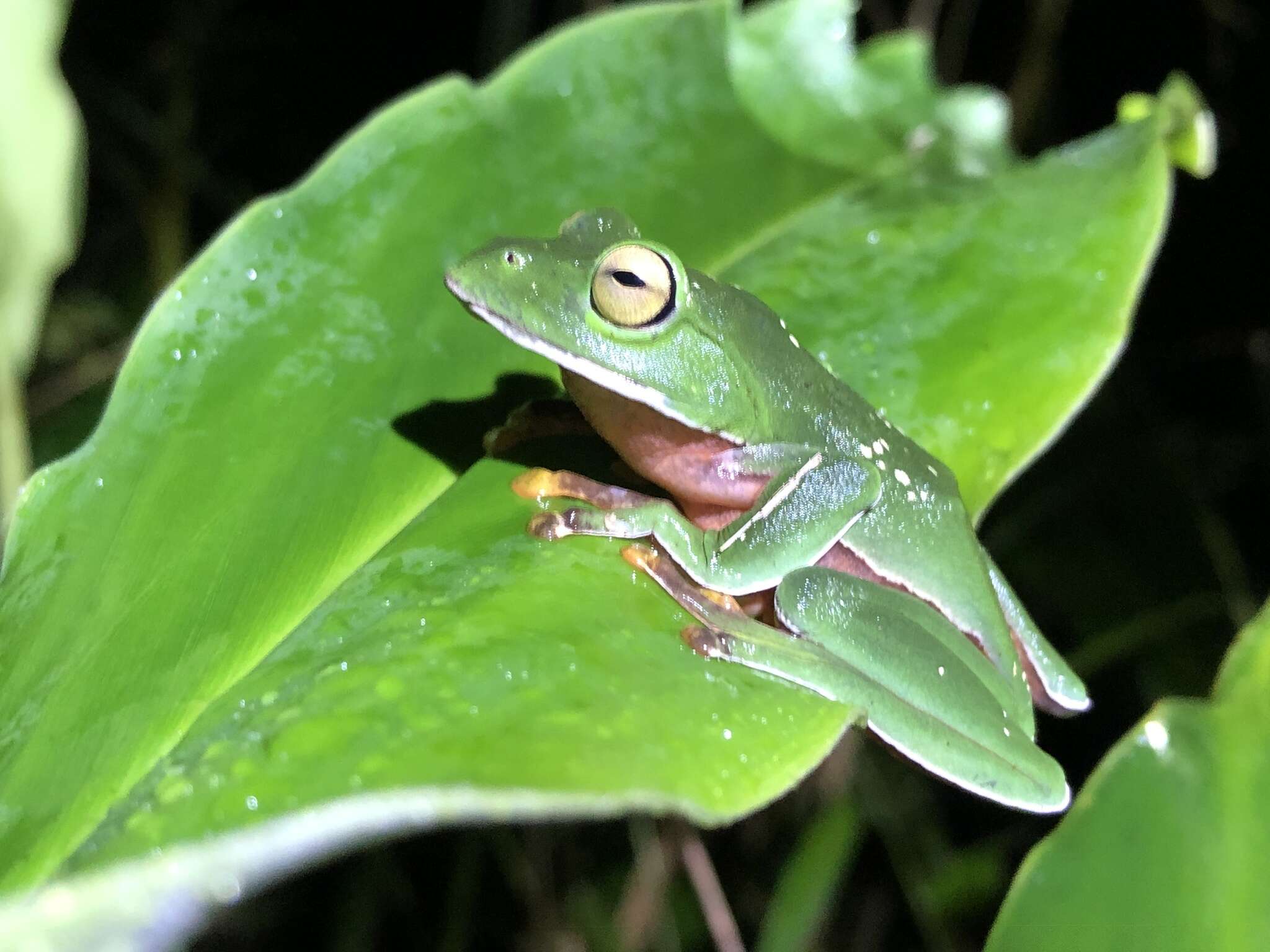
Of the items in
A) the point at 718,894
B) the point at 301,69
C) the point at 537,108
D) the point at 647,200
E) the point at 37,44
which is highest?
the point at 37,44

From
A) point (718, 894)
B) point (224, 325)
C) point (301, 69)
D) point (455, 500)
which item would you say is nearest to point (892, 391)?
point (455, 500)

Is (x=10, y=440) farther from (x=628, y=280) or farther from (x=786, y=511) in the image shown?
(x=786, y=511)

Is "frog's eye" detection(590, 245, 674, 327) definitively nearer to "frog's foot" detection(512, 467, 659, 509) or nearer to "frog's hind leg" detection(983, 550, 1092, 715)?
"frog's foot" detection(512, 467, 659, 509)

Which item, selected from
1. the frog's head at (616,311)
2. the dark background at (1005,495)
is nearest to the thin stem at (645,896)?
the dark background at (1005,495)

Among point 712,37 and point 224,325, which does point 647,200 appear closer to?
point 712,37

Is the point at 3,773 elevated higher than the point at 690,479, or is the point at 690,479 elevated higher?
the point at 3,773

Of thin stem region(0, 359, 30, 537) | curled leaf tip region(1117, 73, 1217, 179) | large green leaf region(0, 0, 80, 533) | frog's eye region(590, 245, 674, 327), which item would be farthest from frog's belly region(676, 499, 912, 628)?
thin stem region(0, 359, 30, 537)
